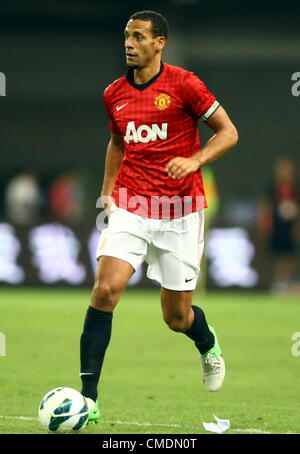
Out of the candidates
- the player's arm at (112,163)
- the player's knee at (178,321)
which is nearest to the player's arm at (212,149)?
the player's arm at (112,163)

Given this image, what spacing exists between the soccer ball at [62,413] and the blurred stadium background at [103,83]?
15442mm

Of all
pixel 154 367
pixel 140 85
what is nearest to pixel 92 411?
pixel 140 85

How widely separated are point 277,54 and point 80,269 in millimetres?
9330

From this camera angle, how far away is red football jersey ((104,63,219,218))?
730cm

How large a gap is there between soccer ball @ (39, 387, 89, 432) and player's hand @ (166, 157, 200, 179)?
1476 millimetres

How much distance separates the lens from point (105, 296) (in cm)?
693

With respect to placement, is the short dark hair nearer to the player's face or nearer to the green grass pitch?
the player's face

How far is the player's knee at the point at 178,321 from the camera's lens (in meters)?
7.59

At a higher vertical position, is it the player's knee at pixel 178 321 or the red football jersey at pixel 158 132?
the red football jersey at pixel 158 132

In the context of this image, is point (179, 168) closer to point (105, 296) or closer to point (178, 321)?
point (105, 296)

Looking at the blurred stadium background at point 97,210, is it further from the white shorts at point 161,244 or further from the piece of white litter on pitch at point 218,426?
the white shorts at point 161,244

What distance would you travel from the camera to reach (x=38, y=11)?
81.4 feet
